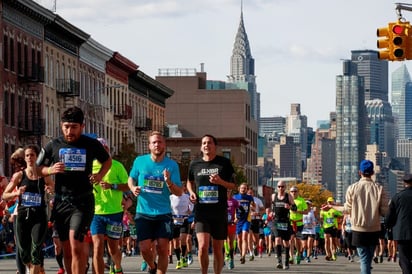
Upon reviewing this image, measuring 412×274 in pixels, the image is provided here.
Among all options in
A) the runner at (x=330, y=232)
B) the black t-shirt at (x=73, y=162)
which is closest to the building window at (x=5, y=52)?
the runner at (x=330, y=232)

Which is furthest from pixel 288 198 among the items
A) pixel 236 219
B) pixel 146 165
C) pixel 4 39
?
pixel 4 39

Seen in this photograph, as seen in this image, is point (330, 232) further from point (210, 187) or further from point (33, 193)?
point (33, 193)

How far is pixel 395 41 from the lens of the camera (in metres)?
30.7

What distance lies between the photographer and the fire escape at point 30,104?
71500 mm

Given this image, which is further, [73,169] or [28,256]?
[28,256]

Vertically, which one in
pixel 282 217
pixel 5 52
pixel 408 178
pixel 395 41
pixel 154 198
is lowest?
pixel 282 217

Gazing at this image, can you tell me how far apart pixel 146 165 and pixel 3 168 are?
1925 inches

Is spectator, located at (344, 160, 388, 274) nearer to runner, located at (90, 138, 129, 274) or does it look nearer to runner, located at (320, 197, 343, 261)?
runner, located at (90, 138, 129, 274)

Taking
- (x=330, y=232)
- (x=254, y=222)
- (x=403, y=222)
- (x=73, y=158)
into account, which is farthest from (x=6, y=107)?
(x=73, y=158)

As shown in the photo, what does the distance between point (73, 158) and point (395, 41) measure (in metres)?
14.4

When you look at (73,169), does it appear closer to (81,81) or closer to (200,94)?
(81,81)

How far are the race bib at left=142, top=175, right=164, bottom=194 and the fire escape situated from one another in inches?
2024

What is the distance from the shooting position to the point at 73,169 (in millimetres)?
17328

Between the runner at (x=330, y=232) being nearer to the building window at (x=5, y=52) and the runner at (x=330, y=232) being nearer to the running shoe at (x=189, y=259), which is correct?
the running shoe at (x=189, y=259)
